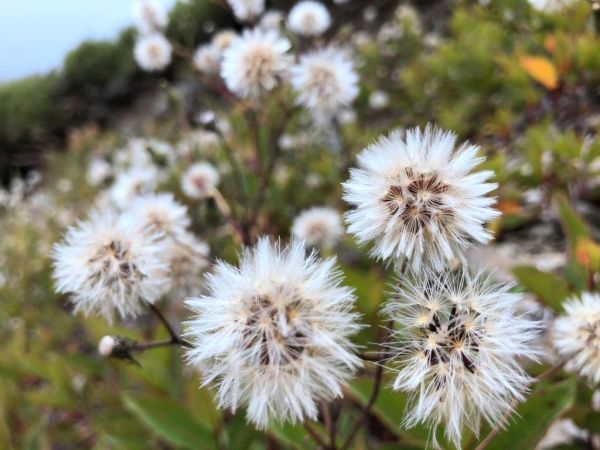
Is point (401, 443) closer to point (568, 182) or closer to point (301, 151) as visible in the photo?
point (568, 182)

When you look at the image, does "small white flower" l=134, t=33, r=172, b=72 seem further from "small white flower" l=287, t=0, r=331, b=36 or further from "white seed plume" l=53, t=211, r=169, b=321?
"white seed plume" l=53, t=211, r=169, b=321

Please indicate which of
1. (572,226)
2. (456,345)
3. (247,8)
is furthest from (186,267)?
(247,8)

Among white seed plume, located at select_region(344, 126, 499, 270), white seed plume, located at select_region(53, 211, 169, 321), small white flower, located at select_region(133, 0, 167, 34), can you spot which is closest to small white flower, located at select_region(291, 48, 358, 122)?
white seed plume, located at select_region(53, 211, 169, 321)

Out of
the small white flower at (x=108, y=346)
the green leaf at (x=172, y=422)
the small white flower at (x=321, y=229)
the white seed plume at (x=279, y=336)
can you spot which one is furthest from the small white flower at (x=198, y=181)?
the white seed plume at (x=279, y=336)

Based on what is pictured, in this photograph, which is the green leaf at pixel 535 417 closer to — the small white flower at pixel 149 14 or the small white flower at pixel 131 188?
the small white flower at pixel 131 188

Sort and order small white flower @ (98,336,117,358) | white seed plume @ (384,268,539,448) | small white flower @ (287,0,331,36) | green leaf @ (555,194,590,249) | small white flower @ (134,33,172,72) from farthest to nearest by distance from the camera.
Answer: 1. small white flower @ (134,33,172,72)
2. small white flower @ (287,0,331,36)
3. green leaf @ (555,194,590,249)
4. small white flower @ (98,336,117,358)
5. white seed plume @ (384,268,539,448)

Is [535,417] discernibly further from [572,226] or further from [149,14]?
[149,14]
